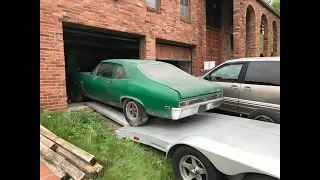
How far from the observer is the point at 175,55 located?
9508mm

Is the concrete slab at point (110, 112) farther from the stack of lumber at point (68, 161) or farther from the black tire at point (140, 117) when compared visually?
the stack of lumber at point (68, 161)

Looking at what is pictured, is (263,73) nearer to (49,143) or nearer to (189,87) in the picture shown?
(189,87)

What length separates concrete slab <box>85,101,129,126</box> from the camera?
4.90m

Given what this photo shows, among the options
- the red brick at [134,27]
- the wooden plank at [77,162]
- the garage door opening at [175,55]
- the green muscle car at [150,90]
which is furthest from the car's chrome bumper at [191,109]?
the garage door opening at [175,55]

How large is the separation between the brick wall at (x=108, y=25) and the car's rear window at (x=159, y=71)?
2.23m

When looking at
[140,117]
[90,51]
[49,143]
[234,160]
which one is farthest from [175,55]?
[234,160]

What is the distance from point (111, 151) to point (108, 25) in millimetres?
4228

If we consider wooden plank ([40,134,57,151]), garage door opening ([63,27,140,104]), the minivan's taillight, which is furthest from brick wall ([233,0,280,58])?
wooden plank ([40,134,57,151])

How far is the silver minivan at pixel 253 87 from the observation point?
4562mm

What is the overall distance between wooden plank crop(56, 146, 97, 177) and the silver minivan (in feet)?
11.6

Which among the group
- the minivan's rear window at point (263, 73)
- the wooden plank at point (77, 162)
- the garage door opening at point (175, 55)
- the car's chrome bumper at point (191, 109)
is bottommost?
the wooden plank at point (77, 162)
